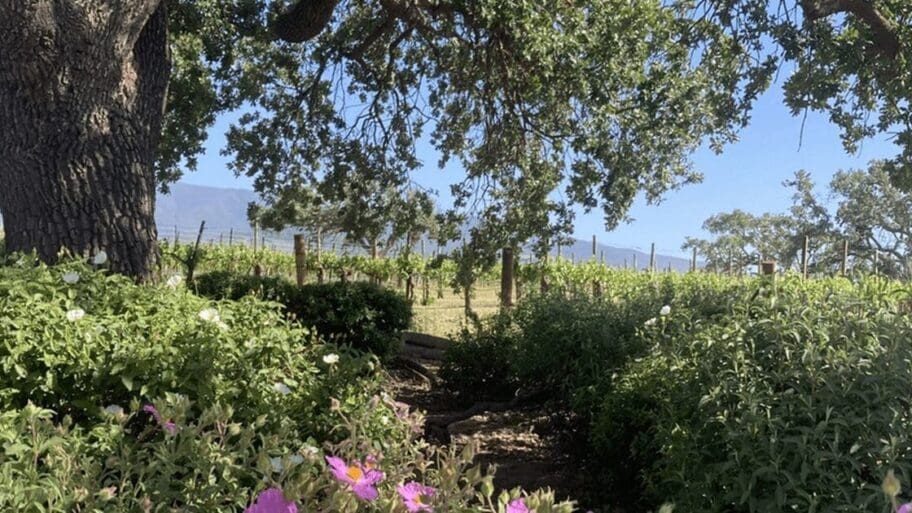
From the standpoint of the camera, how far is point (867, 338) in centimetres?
230

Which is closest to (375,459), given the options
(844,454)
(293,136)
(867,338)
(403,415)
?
(403,415)

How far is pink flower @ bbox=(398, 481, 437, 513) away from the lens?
3.45 feet

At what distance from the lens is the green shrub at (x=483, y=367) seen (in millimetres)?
6266

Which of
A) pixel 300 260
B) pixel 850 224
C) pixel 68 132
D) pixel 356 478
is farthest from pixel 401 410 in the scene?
pixel 850 224

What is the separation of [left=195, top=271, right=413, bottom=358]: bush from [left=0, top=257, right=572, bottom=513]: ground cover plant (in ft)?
13.1

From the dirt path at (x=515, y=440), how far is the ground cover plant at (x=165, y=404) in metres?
1.92

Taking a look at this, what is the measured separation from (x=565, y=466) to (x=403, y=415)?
2.73 m

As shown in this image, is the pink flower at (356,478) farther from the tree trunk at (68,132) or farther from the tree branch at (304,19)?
the tree branch at (304,19)

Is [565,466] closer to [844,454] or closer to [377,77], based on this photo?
[844,454]

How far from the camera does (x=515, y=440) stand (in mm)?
5250

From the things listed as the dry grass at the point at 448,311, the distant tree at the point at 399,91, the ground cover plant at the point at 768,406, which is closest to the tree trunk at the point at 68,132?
the distant tree at the point at 399,91

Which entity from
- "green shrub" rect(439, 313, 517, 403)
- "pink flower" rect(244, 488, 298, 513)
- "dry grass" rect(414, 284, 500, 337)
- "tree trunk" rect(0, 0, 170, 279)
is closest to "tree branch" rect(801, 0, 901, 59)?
"green shrub" rect(439, 313, 517, 403)

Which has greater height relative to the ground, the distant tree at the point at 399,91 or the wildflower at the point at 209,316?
the distant tree at the point at 399,91

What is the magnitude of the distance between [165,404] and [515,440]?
398cm
